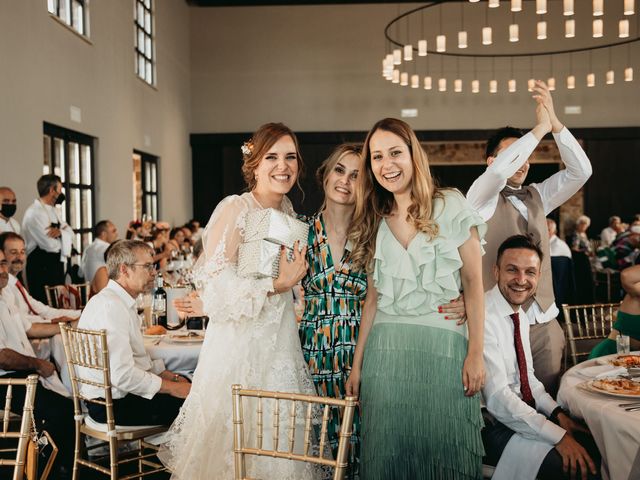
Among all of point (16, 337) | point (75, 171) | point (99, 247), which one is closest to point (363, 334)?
point (16, 337)

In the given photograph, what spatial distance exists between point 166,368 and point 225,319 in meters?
1.36

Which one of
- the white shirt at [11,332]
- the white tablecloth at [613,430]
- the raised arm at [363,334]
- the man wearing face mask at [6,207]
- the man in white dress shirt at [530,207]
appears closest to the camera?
the white tablecloth at [613,430]

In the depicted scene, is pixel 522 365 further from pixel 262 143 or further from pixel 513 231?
pixel 262 143

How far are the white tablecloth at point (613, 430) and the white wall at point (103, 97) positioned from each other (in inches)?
245

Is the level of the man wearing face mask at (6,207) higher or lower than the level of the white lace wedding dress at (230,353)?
higher

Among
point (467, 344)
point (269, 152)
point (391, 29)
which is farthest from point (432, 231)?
point (391, 29)

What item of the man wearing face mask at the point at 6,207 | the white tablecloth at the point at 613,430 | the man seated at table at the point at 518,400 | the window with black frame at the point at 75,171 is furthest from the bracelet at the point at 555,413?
the window with black frame at the point at 75,171

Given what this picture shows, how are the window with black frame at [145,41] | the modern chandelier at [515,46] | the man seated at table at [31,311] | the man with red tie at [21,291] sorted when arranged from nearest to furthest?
the man seated at table at [31,311] < the man with red tie at [21,291] < the window with black frame at [145,41] < the modern chandelier at [515,46]

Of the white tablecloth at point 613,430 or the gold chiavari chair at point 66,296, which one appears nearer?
the white tablecloth at point 613,430

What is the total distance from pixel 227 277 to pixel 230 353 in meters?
0.31

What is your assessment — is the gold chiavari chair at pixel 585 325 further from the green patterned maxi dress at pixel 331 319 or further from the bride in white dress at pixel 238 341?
the bride in white dress at pixel 238 341

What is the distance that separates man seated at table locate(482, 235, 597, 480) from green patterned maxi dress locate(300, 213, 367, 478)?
23.1 inches

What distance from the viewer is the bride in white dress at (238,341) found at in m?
2.85

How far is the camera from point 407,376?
8.71 feet
